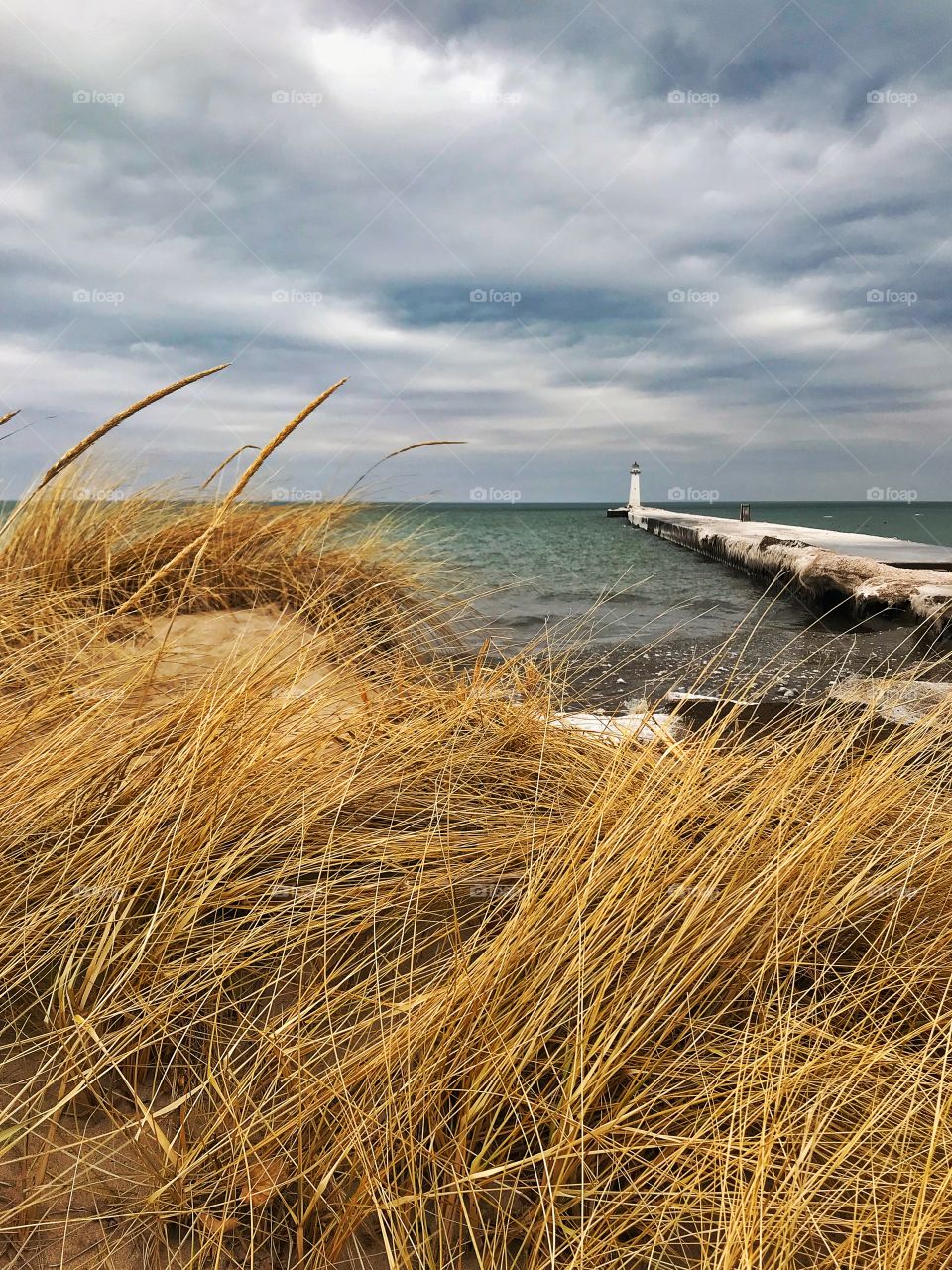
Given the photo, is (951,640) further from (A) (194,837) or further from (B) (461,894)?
(A) (194,837)

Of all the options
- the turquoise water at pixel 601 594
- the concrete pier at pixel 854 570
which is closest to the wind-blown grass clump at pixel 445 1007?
the turquoise water at pixel 601 594

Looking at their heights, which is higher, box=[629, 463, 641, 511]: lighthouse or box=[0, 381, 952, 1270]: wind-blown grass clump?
box=[629, 463, 641, 511]: lighthouse

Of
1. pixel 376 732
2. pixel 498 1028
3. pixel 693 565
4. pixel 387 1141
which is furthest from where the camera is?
pixel 693 565

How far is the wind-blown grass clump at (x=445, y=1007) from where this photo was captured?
2.84ft

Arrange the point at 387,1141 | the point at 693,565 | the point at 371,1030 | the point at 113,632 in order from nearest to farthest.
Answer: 1. the point at 387,1141
2. the point at 371,1030
3. the point at 113,632
4. the point at 693,565

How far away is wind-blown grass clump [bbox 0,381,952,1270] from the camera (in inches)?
34.1

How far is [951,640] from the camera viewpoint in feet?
15.5

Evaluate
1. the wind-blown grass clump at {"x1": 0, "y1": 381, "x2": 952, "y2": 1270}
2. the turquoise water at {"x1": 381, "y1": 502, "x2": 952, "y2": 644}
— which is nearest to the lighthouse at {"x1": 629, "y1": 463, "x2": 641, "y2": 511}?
the turquoise water at {"x1": 381, "y1": 502, "x2": 952, "y2": 644}

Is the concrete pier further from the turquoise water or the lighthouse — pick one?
the lighthouse

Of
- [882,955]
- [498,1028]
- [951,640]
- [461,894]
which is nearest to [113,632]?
[461,894]

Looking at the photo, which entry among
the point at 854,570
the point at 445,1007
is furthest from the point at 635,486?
the point at 445,1007

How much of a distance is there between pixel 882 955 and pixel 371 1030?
2.44 feet

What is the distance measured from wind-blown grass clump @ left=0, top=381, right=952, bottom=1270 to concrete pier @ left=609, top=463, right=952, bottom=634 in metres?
2.27

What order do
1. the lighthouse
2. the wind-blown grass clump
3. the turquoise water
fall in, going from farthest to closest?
1. the lighthouse
2. the turquoise water
3. the wind-blown grass clump
